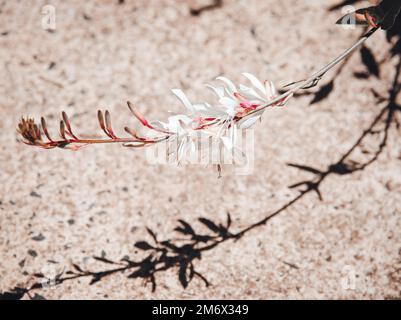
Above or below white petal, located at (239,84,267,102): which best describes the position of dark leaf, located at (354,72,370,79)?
above

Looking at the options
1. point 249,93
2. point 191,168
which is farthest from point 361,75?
point 249,93

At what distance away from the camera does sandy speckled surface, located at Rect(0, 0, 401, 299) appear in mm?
1383

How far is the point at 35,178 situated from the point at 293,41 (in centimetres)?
141

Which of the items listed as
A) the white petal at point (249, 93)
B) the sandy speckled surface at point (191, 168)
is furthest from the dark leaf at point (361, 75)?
the white petal at point (249, 93)

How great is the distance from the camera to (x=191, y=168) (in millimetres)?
1478

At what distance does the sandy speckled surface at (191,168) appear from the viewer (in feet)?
4.54

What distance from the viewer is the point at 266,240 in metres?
1.41

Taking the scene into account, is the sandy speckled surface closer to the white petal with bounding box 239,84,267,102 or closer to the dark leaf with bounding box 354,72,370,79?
the dark leaf with bounding box 354,72,370,79

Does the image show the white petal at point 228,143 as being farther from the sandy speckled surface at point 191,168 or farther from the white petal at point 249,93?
the sandy speckled surface at point 191,168

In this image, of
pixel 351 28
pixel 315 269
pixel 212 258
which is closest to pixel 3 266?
pixel 212 258

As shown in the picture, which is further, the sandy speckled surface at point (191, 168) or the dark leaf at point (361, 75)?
the dark leaf at point (361, 75)

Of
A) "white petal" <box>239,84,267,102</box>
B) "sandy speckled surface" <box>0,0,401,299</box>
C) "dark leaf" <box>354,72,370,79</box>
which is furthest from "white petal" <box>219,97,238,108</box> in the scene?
"dark leaf" <box>354,72,370,79</box>

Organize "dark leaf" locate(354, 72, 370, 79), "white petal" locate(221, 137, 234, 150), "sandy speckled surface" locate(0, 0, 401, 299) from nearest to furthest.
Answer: "white petal" locate(221, 137, 234, 150) < "sandy speckled surface" locate(0, 0, 401, 299) < "dark leaf" locate(354, 72, 370, 79)

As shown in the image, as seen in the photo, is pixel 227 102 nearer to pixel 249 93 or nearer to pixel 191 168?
pixel 249 93
